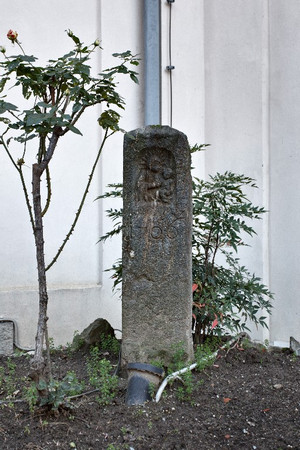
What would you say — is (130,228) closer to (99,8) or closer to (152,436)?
(152,436)

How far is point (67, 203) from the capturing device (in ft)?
17.2

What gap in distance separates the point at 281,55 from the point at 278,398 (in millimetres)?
3531

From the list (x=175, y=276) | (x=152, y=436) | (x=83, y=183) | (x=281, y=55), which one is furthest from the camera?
(x=281, y=55)

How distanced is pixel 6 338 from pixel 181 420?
224 centimetres

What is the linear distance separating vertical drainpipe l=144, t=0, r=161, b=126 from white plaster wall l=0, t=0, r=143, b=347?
0.11 m

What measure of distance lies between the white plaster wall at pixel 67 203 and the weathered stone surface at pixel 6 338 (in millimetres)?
93

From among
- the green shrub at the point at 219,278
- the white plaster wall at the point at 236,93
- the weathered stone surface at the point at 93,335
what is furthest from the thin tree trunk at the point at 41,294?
the white plaster wall at the point at 236,93

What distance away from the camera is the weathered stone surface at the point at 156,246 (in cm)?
369

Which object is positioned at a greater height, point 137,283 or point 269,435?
point 137,283

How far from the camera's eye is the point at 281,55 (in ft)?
18.8

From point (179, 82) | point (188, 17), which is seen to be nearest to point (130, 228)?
point (179, 82)

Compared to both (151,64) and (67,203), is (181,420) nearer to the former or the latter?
(67,203)

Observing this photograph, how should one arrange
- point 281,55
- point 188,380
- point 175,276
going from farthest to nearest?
1. point 281,55
2. point 175,276
3. point 188,380

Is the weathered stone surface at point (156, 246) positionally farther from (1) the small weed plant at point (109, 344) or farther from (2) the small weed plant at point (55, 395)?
(2) the small weed plant at point (55, 395)
